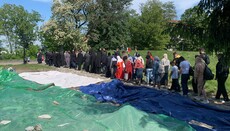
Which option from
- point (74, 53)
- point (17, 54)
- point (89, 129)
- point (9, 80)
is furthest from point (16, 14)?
point (89, 129)

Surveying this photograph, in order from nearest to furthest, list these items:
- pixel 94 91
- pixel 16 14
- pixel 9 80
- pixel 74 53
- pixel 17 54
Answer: pixel 94 91
pixel 9 80
pixel 74 53
pixel 17 54
pixel 16 14

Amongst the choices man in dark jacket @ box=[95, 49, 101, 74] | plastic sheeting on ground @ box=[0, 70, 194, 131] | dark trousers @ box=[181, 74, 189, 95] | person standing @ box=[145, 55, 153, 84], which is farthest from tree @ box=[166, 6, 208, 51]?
man in dark jacket @ box=[95, 49, 101, 74]

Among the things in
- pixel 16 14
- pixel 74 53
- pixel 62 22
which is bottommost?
pixel 74 53

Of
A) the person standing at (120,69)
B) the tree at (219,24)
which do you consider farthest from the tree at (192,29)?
the person standing at (120,69)

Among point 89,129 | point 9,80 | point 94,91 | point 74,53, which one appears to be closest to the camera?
point 89,129

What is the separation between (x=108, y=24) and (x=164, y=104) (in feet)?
110

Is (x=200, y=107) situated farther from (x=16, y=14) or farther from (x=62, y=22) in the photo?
(x=16, y=14)

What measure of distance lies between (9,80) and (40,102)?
5839 mm

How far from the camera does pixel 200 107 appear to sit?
8609mm

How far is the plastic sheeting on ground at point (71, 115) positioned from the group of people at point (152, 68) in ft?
6.61

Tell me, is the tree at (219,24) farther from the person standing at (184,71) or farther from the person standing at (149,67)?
the person standing at (149,67)

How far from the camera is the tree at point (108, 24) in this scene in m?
40.3

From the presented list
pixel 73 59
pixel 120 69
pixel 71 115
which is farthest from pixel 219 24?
pixel 73 59

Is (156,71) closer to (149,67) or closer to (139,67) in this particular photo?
(149,67)
